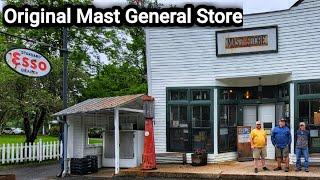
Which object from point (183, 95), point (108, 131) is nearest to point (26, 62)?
point (108, 131)

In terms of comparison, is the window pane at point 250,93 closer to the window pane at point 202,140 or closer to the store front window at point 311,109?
the window pane at point 202,140

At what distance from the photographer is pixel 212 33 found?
720 inches

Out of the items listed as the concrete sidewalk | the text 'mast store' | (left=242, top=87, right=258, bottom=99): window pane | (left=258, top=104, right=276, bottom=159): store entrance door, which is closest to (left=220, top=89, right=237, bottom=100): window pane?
the text 'mast store'

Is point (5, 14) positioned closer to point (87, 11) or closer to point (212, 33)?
point (87, 11)

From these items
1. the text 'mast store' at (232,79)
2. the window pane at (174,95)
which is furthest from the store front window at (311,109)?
the window pane at (174,95)

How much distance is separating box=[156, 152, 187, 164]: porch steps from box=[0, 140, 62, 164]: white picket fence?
275 inches

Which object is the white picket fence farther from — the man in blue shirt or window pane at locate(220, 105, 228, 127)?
the man in blue shirt

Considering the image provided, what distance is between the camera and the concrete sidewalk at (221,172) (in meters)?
14.5

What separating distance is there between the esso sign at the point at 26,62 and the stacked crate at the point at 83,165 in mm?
5193

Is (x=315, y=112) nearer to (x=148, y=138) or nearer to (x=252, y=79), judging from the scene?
(x=252, y=79)

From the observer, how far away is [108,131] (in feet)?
63.3

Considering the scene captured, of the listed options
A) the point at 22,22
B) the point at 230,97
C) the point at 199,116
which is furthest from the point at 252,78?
the point at 22,22

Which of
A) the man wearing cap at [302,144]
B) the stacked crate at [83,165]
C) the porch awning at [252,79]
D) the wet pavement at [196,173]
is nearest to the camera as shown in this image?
the wet pavement at [196,173]

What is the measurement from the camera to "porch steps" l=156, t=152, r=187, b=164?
60.2 feet
